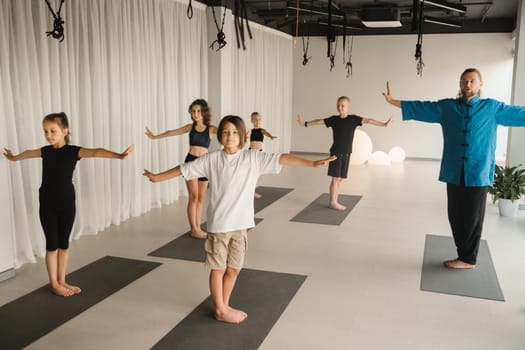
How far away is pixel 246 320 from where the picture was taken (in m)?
2.97

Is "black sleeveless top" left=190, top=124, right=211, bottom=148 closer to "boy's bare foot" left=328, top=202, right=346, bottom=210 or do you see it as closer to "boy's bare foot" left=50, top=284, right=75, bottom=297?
"boy's bare foot" left=50, top=284, right=75, bottom=297

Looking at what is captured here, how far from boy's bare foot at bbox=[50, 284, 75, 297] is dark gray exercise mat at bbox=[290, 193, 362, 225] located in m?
2.68

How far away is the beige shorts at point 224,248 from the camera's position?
9.05 feet

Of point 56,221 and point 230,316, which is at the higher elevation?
point 56,221

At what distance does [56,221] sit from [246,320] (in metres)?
1.37

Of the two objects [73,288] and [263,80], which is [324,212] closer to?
[73,288]

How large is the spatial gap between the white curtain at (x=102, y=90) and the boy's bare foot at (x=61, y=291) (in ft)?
2.36

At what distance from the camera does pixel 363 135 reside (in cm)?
962

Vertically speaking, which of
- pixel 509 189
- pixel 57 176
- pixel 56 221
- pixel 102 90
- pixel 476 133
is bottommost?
pixel 509 189

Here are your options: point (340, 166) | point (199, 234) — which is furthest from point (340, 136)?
point (199, 234)

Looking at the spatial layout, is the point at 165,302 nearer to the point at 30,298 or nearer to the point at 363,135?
the point at 30,298

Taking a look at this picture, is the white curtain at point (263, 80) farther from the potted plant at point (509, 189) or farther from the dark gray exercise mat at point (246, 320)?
the dark gray exercise mat at point (246, 320)

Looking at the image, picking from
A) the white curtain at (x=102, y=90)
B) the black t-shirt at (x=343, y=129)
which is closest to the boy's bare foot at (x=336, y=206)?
the black t-shirt at (x=343, y=129)

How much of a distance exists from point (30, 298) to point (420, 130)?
9097 millimetres
